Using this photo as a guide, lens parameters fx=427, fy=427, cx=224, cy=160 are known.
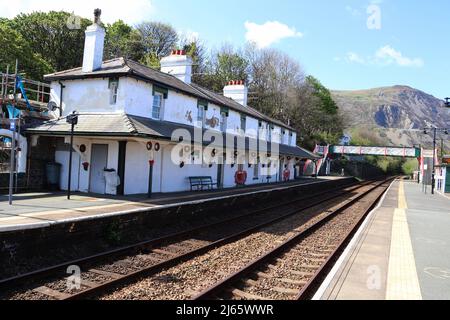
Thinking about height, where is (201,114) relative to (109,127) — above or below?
above

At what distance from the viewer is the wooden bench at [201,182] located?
20.3m

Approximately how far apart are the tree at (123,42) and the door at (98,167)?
95.7 feet

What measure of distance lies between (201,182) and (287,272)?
1267 centimetres

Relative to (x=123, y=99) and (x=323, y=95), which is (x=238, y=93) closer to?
(x=123, y=99)

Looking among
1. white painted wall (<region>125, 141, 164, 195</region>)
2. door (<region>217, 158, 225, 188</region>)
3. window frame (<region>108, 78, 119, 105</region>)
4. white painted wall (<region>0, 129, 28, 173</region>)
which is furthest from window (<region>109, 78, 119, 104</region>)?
door (<region>217, 158, 225, 188</region>)

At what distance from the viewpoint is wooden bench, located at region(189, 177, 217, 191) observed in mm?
20317

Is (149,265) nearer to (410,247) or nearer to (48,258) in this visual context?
(48,258)

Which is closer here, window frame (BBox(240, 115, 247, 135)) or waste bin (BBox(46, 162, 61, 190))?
waste bin (BBox(46, 162, 61, 190))

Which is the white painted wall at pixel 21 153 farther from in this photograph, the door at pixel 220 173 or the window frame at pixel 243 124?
the window frame at pixel 243 124

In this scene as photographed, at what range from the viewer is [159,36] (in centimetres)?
4975

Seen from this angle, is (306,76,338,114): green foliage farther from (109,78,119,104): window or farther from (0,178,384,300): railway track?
(0,178,384,300): railway track

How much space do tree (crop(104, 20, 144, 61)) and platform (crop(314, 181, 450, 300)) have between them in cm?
3716

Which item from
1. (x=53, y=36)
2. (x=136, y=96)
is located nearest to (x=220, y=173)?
(x=136, y=96)

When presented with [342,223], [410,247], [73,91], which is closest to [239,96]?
[73,91]
